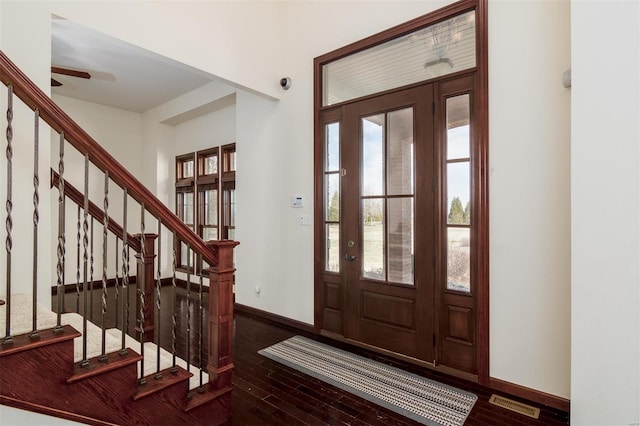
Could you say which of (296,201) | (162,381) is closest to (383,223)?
(296,201)

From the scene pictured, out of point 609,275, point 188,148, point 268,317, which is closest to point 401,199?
point 609,275

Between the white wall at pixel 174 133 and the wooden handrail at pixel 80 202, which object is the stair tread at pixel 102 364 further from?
the white wall at pixel 174 133

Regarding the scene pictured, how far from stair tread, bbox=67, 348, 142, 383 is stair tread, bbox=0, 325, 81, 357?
0.17m

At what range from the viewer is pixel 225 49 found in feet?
10.9

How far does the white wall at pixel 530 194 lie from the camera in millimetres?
2277

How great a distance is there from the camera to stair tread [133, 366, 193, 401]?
178 cm

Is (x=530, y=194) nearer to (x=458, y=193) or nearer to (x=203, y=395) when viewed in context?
(x=458, y=193)

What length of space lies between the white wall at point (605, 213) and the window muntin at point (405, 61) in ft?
2.99

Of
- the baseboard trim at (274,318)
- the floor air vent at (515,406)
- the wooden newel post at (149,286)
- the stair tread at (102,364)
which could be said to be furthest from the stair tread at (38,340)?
the floor air vent at (515,406)

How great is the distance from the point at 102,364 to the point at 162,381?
0.36m

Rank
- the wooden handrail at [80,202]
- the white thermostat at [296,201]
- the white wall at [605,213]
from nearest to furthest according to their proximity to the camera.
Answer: the white wall at [605,213] < the wooden handrail at [80,202] < the white thermostat at [296,201]

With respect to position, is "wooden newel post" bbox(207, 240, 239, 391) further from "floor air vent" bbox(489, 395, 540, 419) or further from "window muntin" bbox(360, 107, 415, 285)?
"floor air vent" bbox(489, 395, 540, 419)

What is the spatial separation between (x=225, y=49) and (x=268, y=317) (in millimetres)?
3028

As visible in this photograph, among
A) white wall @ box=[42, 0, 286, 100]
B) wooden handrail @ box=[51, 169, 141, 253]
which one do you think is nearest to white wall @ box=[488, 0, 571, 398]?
white wall @ box=[42, 0, 286, 100]
